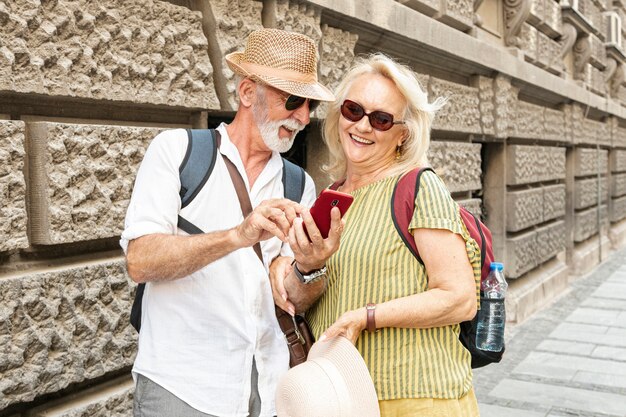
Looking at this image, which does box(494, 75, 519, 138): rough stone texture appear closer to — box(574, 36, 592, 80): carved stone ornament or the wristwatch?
box(574, 36, 592, 80): carved stone ornament

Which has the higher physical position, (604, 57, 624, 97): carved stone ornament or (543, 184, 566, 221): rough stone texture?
(604, 57, 624, 97): carved stone ornament

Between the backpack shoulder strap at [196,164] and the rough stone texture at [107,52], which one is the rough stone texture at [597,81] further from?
the backpack shoulder strap at [196,164]

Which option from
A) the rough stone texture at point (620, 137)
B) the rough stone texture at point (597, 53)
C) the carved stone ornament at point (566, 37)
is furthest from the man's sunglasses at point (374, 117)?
the rough stone texture at point (620, 137)

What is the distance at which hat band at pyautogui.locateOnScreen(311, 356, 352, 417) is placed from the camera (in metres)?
1.81

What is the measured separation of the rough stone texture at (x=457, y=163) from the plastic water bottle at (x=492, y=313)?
11.3 feet

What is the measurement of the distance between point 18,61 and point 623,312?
24.5 ft

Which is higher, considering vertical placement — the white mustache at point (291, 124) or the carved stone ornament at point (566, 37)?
the carved stone ornament at point (566, 37)

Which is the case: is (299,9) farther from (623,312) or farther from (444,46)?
(623,312)

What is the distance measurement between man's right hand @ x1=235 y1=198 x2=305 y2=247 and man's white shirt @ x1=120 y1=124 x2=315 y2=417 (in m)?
0.25

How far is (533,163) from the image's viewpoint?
8.48 m

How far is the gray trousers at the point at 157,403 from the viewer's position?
1978 mm

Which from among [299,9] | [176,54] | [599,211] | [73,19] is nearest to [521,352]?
[299,9]

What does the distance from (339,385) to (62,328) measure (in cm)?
123

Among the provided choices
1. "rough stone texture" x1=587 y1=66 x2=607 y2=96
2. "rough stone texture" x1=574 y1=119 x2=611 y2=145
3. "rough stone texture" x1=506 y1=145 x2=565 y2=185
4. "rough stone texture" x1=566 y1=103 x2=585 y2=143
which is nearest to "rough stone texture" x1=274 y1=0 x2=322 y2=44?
"rough stone texture" x1=506 y1=145 x2=565 y2=185
